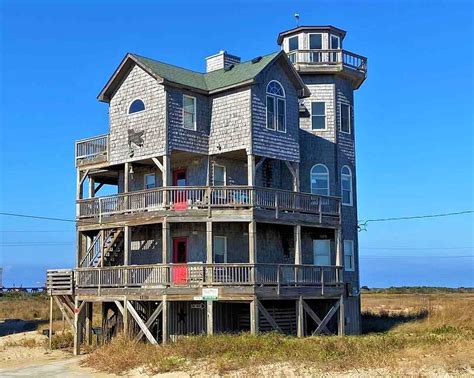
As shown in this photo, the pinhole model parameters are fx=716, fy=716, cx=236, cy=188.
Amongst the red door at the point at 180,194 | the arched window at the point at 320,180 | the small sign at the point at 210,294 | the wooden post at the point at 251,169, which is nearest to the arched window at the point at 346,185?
the arched window at the point at 320,180

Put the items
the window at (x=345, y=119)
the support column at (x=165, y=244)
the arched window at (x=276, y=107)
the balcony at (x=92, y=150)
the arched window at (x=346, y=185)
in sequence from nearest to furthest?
1. the support column at (x=165, y=244)
2. the arched window at (x=276, y=107)
3. the balcony at (x=92, y=150)
4. the arched window at (x=346, y=185)
5. the window at (x=345, y=119)

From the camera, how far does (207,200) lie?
30.2 meters

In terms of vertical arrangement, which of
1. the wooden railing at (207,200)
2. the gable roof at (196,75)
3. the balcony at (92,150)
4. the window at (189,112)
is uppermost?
the gable roof at (196,75)

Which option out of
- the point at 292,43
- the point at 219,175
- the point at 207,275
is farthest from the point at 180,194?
the point at 292,43

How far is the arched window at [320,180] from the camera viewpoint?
36.2 m

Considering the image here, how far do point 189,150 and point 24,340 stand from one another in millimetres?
14266

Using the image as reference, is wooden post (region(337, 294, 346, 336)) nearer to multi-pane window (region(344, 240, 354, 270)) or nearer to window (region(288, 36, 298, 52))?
multi-pane window (region(344, 240, 354, 270))

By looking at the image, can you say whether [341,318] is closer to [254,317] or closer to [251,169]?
[254,317]

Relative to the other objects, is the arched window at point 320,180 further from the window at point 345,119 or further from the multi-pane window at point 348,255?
the multi-pane window at point 348,255

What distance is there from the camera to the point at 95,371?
85.4 feet

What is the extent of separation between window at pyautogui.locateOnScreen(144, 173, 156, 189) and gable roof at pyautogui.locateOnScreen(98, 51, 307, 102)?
165 inches

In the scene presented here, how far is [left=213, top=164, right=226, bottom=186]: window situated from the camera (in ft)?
110

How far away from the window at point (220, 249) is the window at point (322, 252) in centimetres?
532

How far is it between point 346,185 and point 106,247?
12672 millimetres
